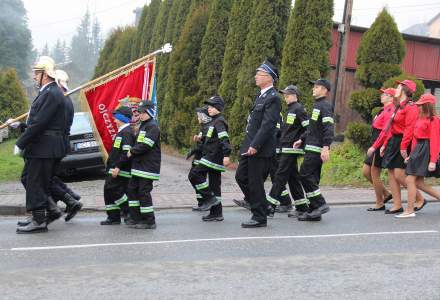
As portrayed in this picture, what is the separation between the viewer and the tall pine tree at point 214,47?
60.5 feet

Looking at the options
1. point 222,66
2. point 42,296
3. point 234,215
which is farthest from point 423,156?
point 222,66

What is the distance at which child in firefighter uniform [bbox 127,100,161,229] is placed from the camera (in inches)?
292

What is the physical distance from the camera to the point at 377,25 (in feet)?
45.4

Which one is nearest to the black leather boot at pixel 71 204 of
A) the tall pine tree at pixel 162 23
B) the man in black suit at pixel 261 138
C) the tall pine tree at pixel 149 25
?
the man in black suit at pixel 261 138

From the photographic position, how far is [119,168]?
7.58 metres

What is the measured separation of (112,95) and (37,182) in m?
2.04

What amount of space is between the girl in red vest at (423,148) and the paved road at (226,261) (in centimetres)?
53

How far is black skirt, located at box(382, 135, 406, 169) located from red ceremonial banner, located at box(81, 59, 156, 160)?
11.0 ft

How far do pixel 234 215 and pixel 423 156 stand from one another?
8.49ft

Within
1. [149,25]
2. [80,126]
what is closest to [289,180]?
[80,126]

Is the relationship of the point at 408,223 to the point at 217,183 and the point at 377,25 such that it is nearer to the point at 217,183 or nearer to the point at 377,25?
the point at 217,183

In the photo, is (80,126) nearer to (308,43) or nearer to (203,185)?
(203,185)

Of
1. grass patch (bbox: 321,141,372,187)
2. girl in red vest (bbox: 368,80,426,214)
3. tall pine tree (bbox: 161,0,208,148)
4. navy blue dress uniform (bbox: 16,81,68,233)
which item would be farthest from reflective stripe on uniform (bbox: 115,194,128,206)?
tall pine tree (bbox: 161,0,208,148)

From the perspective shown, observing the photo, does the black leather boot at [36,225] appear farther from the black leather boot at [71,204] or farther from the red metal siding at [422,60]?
the red metal siding at [422,60]
